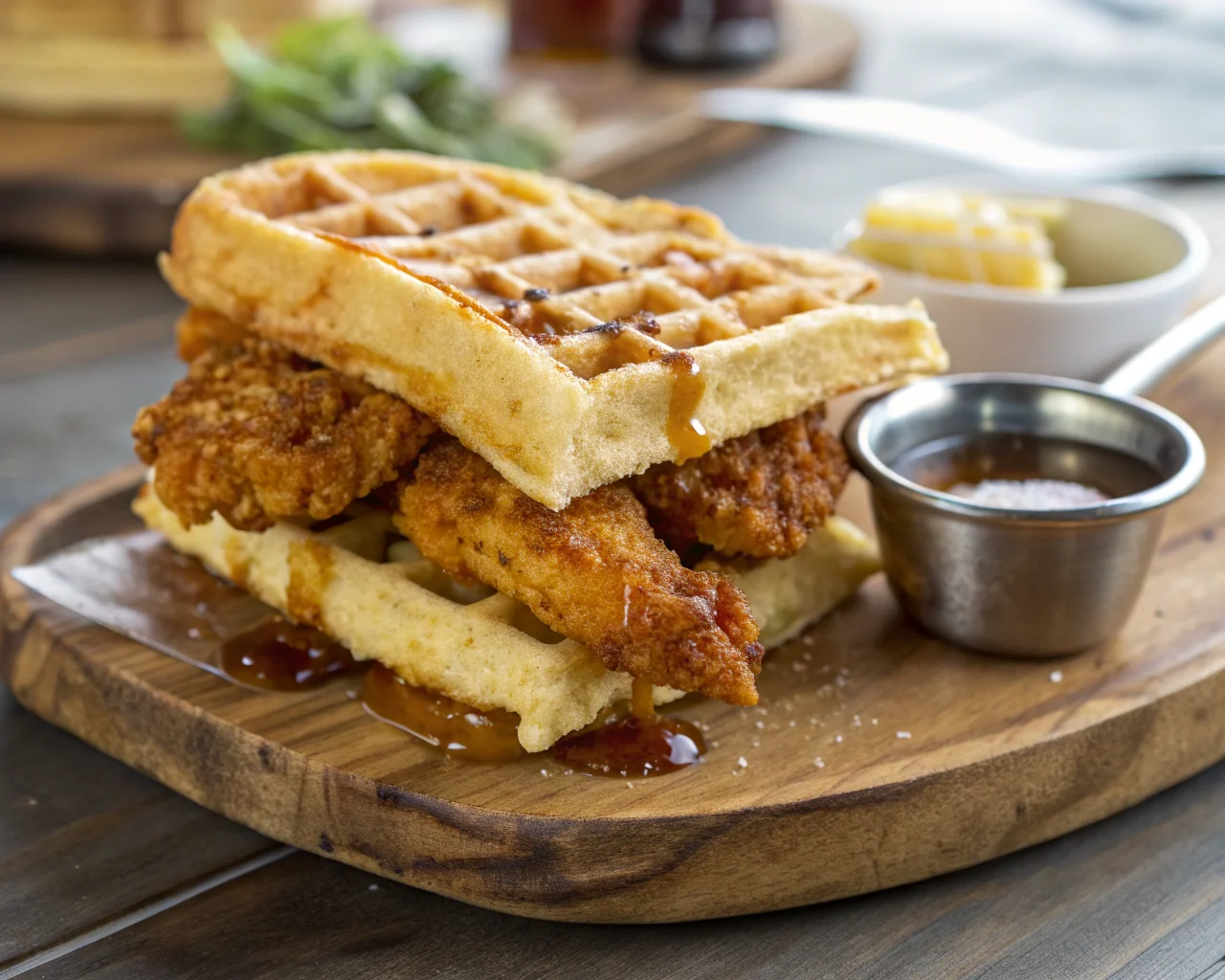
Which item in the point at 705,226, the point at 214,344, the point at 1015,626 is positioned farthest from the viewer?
the point at 705,226

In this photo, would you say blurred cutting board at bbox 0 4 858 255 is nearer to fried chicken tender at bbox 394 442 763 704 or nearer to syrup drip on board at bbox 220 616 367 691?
syrup drip on board at bbox 220 616 367 691

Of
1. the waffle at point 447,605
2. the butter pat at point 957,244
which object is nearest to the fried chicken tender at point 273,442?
the waffle at point 447,605

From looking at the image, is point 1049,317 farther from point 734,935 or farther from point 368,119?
point 368,119

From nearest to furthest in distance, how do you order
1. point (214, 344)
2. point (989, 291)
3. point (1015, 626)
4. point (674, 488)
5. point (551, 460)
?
point (551, 460) → point (674, 488) → point (1015, 626) → point (214, 344) → point (989, 291)

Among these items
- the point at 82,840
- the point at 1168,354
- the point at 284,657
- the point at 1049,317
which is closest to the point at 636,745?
the point at 284,657

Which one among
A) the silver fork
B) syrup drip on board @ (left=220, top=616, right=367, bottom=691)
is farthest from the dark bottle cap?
syrup drip on board @ (left=220, top=616, right=367, bottom=691)

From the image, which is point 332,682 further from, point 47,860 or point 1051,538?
point 1051,538

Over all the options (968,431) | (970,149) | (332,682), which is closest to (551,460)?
(332,682)
